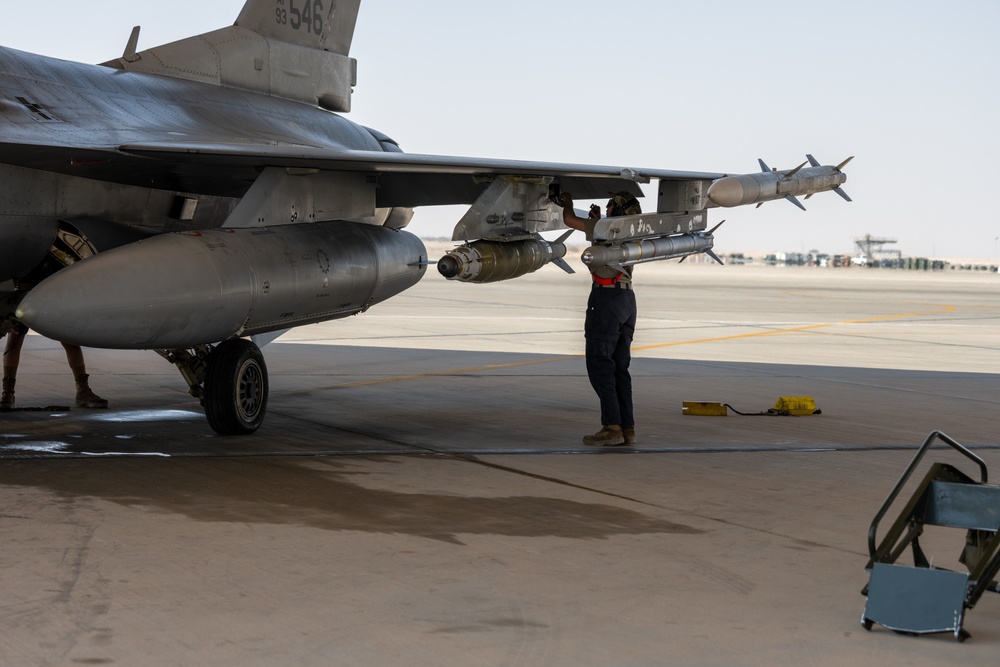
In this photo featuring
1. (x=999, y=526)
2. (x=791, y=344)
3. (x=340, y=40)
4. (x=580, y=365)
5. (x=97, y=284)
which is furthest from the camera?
(x=791, y=344)

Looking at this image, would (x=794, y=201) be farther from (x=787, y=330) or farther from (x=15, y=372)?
(x=787, y=330)

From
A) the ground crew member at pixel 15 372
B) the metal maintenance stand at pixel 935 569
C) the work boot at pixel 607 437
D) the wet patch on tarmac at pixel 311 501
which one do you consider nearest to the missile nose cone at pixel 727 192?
the work boot at pixel 607 437

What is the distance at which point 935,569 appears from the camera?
4.38 meters

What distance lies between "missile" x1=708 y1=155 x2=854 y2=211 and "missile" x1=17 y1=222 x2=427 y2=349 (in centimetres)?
291

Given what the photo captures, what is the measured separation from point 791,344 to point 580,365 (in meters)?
5.28

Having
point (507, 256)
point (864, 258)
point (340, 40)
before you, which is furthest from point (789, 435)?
point (864, 258)

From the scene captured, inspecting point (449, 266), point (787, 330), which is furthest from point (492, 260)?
point (787, 330)

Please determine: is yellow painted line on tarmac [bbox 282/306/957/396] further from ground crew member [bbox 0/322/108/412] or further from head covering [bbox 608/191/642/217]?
head covering [bbox 608/191/642/217]

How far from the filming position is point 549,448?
8.80 meters

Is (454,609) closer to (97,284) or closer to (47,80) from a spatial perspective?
(97,284)

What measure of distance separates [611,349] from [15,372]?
536 centimetres

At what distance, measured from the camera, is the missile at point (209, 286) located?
7078 millimetres

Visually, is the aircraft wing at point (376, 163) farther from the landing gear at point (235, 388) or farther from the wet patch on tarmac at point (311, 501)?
the wet patch on tarmac at point (311, 501)

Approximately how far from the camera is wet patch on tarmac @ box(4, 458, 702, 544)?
6.07m
